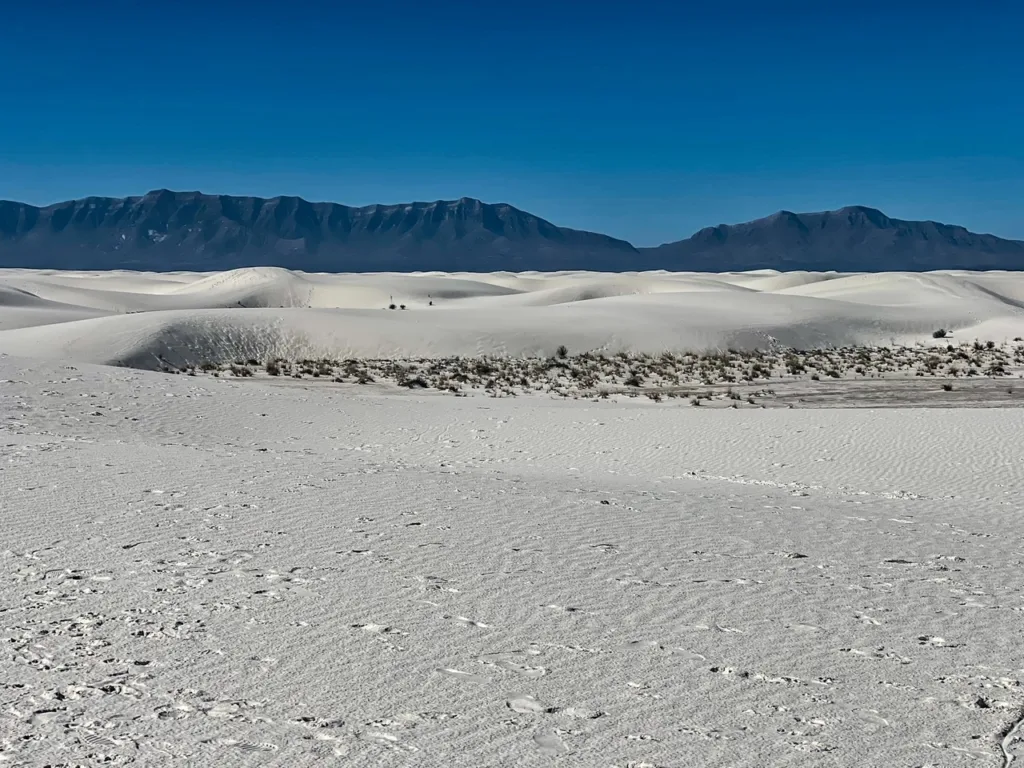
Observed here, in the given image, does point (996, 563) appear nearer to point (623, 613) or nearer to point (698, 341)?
point (623, 613)

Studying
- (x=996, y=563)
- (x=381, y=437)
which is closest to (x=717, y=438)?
(x=381, y=437)

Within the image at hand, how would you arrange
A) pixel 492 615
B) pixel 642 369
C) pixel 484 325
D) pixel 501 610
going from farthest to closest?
pixel 484 325 → pixel 642 369 → pixel 501 610 → pixel 492 615

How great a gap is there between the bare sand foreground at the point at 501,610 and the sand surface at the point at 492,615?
21mm

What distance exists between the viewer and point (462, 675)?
4.74 m

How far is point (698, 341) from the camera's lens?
40.2 m

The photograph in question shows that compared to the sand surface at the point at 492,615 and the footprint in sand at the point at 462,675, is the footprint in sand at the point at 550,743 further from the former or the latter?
the footprint in sand at the point at 462,675

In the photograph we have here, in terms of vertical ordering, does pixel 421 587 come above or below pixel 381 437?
above

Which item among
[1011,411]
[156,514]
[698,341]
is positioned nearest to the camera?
[156,514]

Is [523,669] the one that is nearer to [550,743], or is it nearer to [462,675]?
[462,675]

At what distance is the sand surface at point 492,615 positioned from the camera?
4094 mm

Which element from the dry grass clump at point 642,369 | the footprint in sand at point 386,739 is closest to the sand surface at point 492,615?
the footprint in sand at point 386,739

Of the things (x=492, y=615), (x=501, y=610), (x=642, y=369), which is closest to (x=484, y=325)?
(x=642, y=369)

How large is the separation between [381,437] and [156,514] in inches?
332

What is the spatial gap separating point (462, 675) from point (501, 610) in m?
1.07
